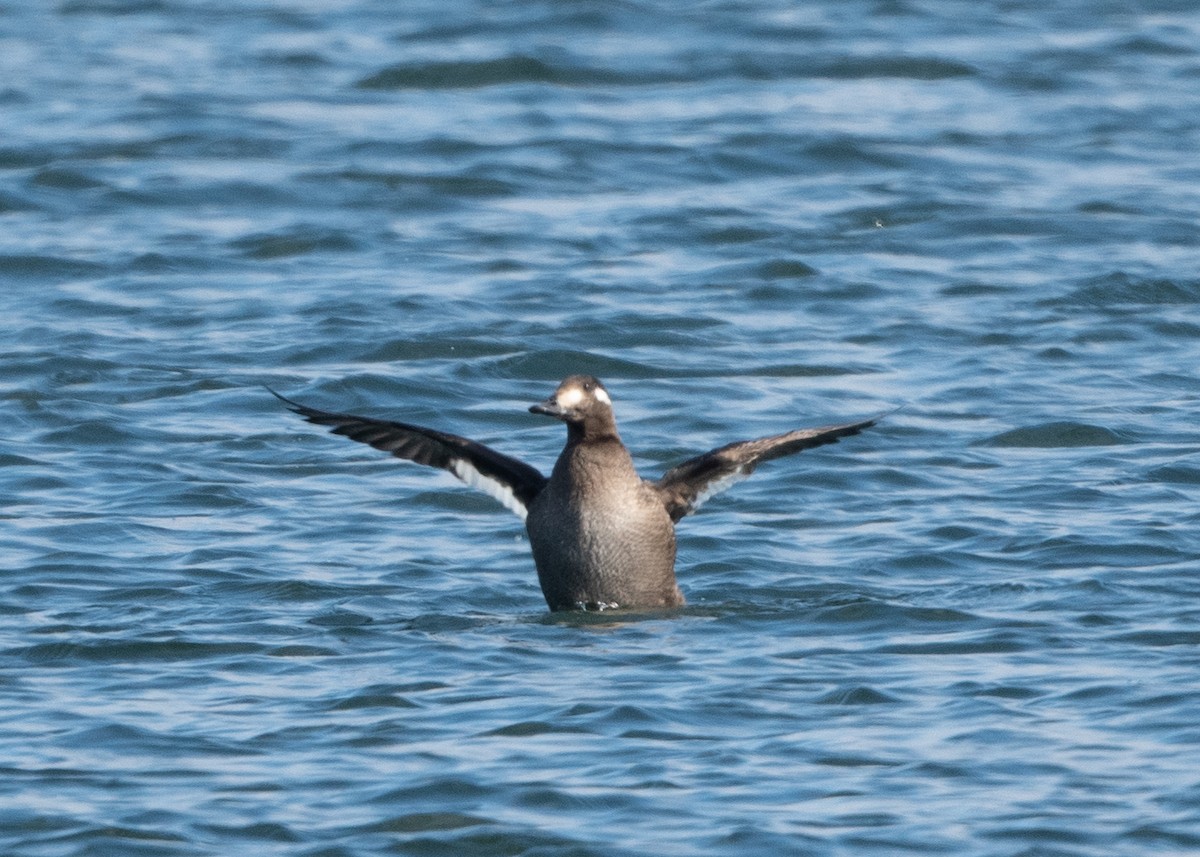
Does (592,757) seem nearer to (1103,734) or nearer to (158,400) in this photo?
(1103,734)

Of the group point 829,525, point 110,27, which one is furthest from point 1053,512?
point 110,27

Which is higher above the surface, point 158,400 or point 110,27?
point 110,27

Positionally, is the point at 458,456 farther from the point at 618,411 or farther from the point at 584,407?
the point at 618,411

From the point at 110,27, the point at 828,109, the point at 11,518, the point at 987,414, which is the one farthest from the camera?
the point at 110,27

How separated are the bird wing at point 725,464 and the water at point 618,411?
0.49m

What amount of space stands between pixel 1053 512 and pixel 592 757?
4.60 metres

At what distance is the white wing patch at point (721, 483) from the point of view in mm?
10031

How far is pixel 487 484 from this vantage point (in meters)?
10.3

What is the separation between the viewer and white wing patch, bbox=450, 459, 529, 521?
1024cm

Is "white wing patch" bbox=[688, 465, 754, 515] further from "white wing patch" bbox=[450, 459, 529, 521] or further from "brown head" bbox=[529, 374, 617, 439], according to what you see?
"white wing patch" bbox=[450, 459, 529, 521]

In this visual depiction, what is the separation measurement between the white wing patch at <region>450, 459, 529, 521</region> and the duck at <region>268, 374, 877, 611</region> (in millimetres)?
Answer: 152

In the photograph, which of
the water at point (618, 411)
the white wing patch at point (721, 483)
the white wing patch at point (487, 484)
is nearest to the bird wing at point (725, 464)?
the white wing patch at point (721, 483)

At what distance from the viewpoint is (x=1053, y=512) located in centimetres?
1185

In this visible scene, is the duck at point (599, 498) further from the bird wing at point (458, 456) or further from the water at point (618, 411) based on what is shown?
the water at point (618, 411)
